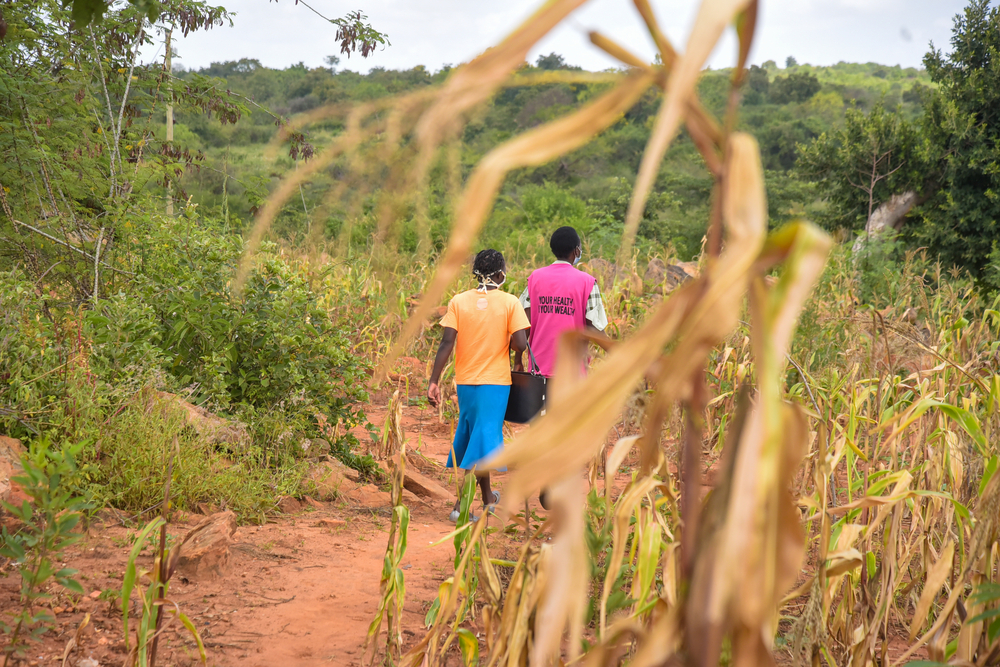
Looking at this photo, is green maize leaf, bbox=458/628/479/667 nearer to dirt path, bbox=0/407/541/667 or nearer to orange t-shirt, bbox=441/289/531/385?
dirt path, bbox=0/407/541/667

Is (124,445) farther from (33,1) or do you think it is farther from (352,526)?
(33,1)

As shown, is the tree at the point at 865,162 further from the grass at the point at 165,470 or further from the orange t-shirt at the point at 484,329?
the grass at the point at 165,470

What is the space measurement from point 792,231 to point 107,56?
260 inches

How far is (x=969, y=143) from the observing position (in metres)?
11.0

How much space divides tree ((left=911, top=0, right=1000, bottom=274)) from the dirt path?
10.3m

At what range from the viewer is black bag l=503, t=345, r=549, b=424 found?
420 centimetres

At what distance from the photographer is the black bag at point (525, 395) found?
420cm

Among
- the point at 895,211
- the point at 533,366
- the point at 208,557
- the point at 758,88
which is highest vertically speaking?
the point at 758,88

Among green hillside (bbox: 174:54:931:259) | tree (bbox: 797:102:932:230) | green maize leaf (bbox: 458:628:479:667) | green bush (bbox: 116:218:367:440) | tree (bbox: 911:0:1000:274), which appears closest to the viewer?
green maize leaf (bbox: 458:628:479:667)

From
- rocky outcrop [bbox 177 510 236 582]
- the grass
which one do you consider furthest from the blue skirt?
rocky outcrop [bbox 177 510 236 582]

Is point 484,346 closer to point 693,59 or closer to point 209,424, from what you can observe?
point 209,424

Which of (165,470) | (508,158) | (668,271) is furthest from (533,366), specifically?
(668,271)

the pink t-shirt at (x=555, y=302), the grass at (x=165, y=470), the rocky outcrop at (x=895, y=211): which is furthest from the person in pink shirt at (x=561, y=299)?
the rocky outcrop at (x=895, y=211)

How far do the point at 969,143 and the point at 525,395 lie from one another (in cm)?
1019
